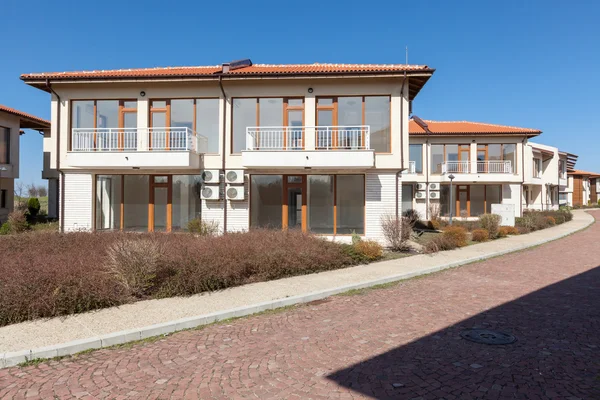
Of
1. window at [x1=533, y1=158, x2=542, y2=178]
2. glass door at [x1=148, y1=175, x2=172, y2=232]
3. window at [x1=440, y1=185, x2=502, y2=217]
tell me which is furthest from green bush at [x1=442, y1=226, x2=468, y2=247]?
window at [x1=533, y1=158, x2=542, y2=178]

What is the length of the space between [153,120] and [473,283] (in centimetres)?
1340

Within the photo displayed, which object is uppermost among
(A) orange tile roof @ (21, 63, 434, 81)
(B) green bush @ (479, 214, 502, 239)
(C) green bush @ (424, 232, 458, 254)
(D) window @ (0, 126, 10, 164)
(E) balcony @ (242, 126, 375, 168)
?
(A) orange tile roof @ (21, 63, 434, 81)

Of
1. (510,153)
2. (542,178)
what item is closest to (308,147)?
(510,153)

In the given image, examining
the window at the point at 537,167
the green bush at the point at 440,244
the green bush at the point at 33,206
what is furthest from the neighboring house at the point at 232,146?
the window at the point at 537,167

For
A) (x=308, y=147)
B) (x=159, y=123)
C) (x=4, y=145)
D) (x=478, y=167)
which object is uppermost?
(x=4, y=145)

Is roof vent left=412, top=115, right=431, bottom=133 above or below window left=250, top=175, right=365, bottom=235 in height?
above

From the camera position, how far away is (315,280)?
8328 millimetres

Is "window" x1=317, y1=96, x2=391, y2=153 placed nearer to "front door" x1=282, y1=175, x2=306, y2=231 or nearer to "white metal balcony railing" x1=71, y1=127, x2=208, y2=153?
"front door" x1=282, y1=175, x2=306, y2=231

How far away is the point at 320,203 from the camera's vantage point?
14.2 m

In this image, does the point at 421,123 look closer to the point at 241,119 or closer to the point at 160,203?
the point at 241,119

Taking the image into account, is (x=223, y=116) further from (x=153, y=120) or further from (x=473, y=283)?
(x=473, y=283)

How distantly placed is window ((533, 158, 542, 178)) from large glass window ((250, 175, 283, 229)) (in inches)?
1180

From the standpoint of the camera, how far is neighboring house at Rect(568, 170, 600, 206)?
52.2 m

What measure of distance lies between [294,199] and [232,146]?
11.3 ft
